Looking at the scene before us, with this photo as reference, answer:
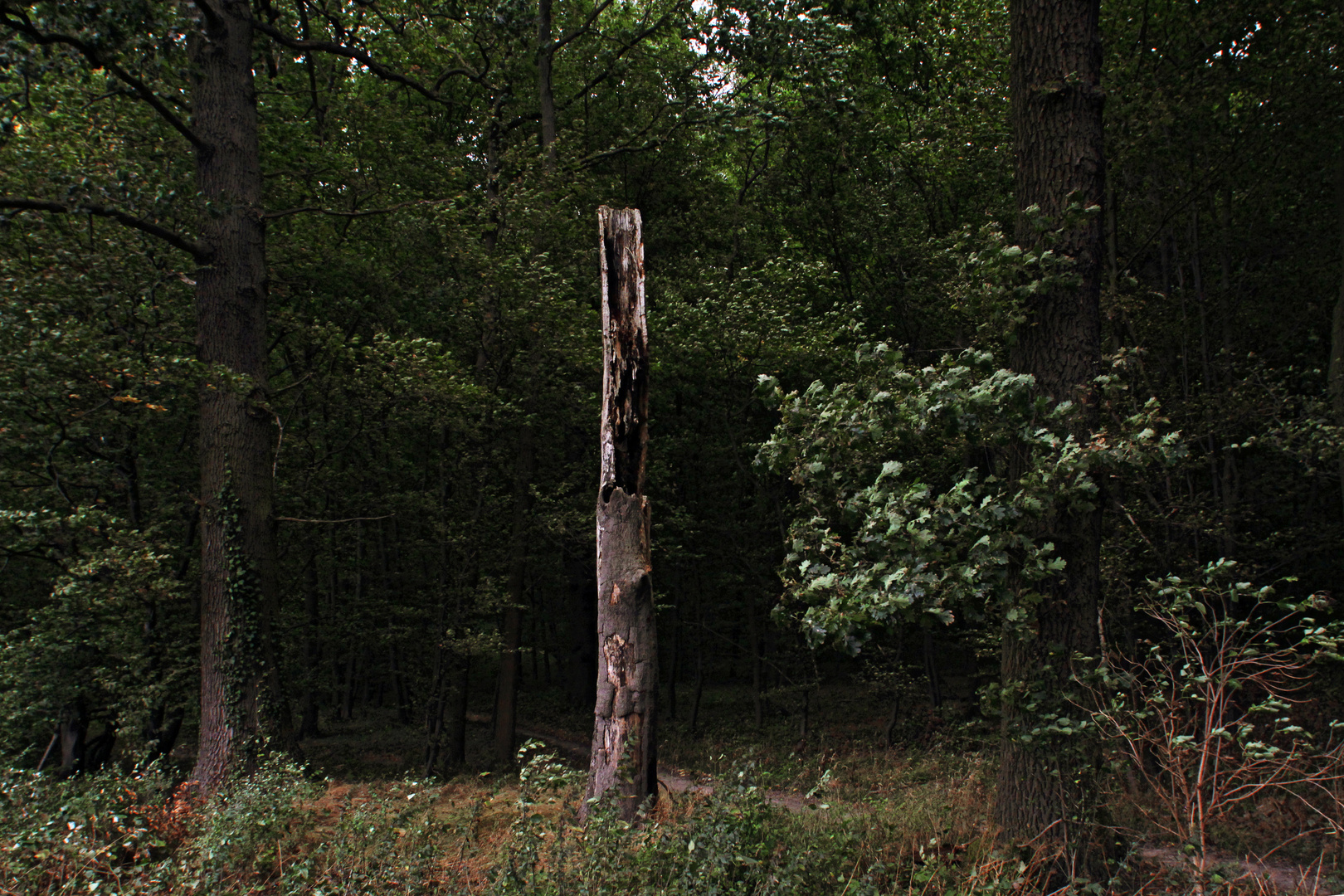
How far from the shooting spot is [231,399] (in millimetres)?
8625

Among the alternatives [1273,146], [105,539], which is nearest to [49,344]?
[105,539]

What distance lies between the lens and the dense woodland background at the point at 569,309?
895cm

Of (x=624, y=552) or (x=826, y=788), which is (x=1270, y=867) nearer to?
(x=826, y=788)

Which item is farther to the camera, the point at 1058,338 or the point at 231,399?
the point at 231,399

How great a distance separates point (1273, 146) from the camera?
11.1 m

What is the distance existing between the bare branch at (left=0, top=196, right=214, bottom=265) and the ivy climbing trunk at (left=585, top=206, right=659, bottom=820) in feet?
16.3

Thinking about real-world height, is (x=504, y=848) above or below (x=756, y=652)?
above

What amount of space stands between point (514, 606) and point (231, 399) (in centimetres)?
667

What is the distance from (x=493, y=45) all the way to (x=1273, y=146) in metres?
11.3

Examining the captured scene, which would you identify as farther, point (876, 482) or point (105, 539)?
point (105, 539)

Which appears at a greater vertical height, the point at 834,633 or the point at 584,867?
the point at 834,633

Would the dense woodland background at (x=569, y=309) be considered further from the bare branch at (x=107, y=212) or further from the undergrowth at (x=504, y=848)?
the undergrowth at (x=504, y=848)

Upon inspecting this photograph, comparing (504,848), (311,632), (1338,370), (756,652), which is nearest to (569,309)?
(311,632)

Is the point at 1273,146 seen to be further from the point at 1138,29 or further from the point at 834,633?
the point at 834,633
